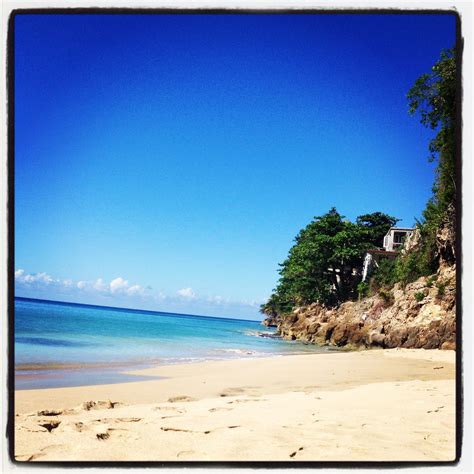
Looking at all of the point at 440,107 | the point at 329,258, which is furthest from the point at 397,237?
the point at 440,107

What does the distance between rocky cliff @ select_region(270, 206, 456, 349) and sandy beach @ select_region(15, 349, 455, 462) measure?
19.0 feet

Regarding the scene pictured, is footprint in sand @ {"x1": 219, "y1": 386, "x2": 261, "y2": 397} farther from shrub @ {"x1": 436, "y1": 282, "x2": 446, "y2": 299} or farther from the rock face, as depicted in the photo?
shrub @ {"x1": 436, "y1": 282, "x2": 446, "y2": 299}

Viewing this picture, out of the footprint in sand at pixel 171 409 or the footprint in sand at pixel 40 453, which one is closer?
the footprint in sand at pixel 40 453

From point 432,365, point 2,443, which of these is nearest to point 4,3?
point 2,443

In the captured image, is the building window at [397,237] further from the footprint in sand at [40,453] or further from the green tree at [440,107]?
the footprint in sand at [40,453]

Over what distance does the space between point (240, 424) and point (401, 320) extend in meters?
10.7

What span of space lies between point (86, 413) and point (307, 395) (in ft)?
6.33

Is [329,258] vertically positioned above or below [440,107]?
below

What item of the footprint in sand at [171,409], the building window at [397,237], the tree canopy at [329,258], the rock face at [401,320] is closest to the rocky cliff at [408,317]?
the rock face at [401,320]

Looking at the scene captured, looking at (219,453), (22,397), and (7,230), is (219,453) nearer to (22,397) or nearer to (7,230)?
(7,230)

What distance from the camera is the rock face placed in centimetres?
1027

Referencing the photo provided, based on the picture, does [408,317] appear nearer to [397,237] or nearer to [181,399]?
[181,399]

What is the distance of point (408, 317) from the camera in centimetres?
1221

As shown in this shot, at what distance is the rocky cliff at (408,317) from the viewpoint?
10.1 m
